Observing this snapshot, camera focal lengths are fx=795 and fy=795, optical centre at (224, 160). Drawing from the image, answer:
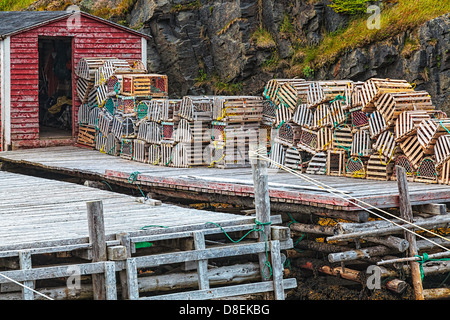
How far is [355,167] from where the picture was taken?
51.5 ft

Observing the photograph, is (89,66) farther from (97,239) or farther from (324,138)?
(97,239)

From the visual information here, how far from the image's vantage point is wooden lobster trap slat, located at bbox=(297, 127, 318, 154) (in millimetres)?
16562

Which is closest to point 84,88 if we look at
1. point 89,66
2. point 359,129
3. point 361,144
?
point 89,66

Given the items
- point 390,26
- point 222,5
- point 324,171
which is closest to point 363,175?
point 324,171

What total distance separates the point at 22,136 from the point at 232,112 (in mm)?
8137

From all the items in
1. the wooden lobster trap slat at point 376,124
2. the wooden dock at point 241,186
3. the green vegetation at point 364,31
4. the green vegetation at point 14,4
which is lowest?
the wooden dock at point 241,186

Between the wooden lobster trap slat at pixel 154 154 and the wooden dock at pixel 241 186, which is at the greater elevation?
the wooden lobster trap slat at pixel 154 154

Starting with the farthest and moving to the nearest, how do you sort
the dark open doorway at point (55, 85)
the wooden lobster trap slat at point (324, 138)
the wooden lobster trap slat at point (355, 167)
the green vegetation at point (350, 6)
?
the dark open doorway at point (55, 85) < the green vegetation at point (350, 6) < the wooden lobster trap slat at point (324, 138) < the wooden lobster trap slat at point (355, 167)

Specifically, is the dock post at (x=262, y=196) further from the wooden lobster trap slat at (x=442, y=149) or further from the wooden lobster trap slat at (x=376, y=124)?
the wooden lobster trap slat at (x=376, y=124)

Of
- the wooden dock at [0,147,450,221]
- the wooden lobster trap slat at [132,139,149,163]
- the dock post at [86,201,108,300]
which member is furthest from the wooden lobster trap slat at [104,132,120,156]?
the dock post at [86,201,108,300]

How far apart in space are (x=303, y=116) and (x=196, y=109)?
2.44 metres

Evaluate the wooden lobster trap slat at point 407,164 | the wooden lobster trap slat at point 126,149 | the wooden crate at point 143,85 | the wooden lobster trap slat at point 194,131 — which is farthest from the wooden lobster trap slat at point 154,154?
the wooden lobster trap slat at point 407,164

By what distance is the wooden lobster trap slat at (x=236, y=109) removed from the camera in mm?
17312

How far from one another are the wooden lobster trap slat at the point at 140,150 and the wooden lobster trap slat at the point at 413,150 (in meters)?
6.95
